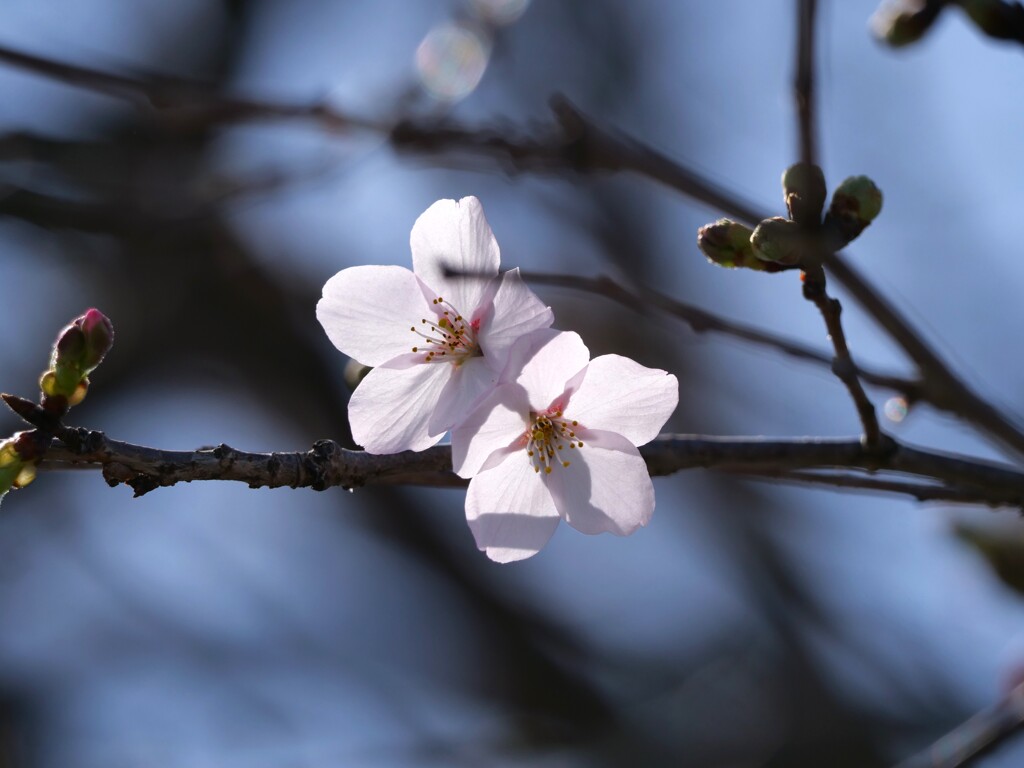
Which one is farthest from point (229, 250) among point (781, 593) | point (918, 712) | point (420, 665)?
point (918, 712)

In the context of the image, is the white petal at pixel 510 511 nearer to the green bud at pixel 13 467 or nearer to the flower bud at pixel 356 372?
the flower bud at pixel 356 372

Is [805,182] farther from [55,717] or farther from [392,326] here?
[55,717]

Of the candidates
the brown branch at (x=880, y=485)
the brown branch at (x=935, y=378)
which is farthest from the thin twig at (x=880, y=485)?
the brown branch at (x=935, y=378)

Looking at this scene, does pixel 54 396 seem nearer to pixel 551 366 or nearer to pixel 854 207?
pixel 551 366

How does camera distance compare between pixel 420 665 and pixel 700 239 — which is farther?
pixel 420 665

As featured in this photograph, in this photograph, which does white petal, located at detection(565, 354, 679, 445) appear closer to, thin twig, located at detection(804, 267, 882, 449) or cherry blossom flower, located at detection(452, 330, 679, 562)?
cherry blossom flower, located at detection(452, 330, 679, 562)

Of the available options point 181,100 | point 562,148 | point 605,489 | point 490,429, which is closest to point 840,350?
point 605,489
